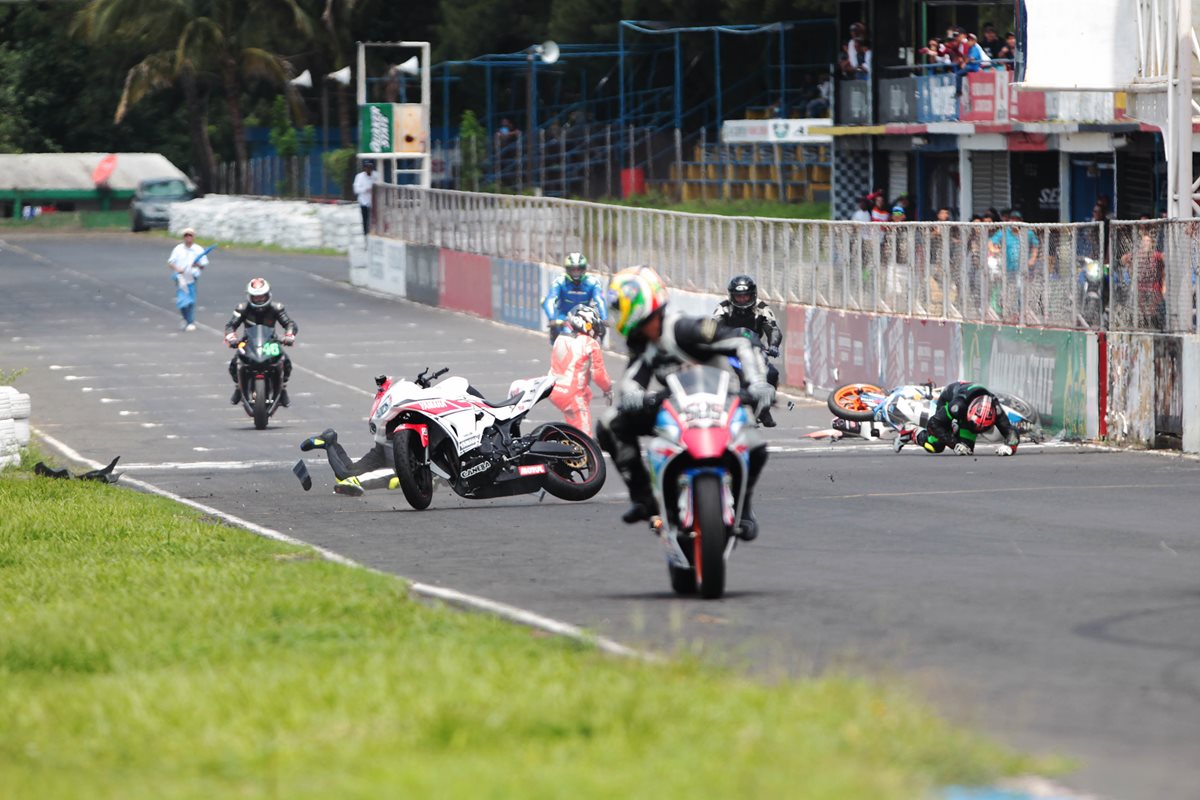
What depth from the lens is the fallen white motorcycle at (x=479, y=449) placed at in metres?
15.1

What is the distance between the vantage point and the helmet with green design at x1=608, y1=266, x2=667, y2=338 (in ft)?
32.2

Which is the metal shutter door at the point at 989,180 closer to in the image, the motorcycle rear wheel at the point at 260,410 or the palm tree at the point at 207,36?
the motorcycle rear wheel at the point at 260,410

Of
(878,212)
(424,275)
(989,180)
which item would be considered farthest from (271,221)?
(878,212)

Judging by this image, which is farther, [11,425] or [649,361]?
[11,425]

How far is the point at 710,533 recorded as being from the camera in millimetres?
9305

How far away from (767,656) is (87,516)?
7.41 metres

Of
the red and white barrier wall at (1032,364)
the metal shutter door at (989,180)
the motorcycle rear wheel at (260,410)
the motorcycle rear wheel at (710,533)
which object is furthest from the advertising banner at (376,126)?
the motorcycle rear wheel at (710,533)

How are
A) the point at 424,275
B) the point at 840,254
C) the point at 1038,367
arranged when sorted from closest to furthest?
the point at 1038,367 → the point at 840,254 → the point at 424,275

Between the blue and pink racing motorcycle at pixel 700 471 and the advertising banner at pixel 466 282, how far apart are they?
3038 centimetres

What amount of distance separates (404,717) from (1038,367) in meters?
15.7

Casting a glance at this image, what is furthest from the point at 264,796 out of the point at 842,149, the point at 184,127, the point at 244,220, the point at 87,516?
the point at 184,127

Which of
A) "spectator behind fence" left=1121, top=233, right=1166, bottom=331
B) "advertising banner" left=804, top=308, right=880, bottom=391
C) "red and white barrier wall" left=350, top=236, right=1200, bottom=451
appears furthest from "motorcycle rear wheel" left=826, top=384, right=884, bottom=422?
"advertising banner" left=804, top=308, right=880, bottom=391

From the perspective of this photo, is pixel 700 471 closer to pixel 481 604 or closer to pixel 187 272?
pixel 481 604

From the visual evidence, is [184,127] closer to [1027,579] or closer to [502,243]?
[502,243]
